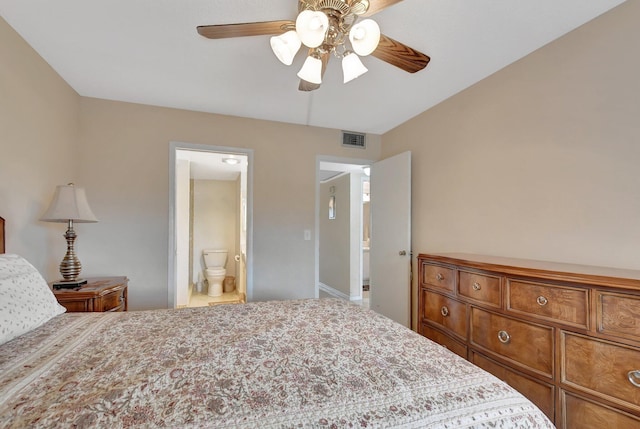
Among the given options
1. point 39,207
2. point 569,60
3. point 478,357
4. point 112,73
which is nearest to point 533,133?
point 569,60

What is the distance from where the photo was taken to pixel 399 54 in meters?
1.49

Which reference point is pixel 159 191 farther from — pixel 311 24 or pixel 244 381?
pixel 244 381

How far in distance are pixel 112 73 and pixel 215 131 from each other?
0.96 metres

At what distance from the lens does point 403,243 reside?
3.02 metres

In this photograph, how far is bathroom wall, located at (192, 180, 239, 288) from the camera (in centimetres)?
552

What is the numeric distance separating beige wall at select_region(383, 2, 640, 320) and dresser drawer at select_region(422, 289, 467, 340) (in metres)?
0.55

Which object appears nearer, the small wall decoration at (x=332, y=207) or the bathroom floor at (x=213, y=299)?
the bathroom floor at (x=213, y=299)

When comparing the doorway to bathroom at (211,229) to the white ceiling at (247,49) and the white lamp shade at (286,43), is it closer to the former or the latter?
the white ceiling at (247,49)

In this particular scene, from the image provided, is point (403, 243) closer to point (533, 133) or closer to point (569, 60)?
point (533, 133)

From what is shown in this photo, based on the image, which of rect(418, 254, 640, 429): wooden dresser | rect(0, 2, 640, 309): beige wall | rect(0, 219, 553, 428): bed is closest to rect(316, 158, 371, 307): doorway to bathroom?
rect(0, 2, 640, 309): beige wall

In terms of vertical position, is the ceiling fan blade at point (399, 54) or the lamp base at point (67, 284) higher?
the ceiling fan blade at point (399, 54)

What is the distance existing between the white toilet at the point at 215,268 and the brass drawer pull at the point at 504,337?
438cm

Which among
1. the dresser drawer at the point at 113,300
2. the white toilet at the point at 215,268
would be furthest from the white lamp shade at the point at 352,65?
the white toilet at the point at 215,268

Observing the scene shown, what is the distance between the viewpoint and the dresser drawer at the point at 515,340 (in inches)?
55.2
